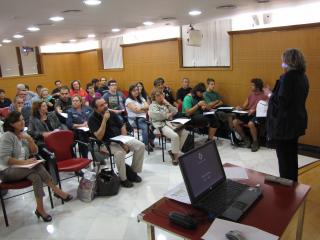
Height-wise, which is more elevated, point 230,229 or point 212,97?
point 212,97

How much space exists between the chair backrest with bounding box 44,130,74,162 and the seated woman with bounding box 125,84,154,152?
5.40 feet

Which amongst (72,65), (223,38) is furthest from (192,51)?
(72,65)

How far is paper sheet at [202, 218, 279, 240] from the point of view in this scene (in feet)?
4.42

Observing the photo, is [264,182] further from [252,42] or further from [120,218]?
[252,42]

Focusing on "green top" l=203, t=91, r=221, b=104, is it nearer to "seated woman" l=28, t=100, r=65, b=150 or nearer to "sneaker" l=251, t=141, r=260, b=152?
"sneaker" l=251, t=141, r=260, b=152

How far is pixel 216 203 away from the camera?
1.63 meters

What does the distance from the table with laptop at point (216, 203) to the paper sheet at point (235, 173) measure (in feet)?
0.28

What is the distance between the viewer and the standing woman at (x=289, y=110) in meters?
2.58

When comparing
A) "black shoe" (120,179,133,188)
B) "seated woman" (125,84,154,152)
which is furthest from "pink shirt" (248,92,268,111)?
"black shoe" (120,179,133,188)

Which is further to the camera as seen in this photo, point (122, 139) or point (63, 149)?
point (122, 139)

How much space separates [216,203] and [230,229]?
0.24 metres

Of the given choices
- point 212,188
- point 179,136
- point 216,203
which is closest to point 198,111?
point 179,136

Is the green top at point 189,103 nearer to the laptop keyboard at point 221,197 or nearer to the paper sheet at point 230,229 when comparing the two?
the laptop keyboard at point 221,197

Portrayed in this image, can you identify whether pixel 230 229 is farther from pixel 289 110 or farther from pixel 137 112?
pixel 137 112
